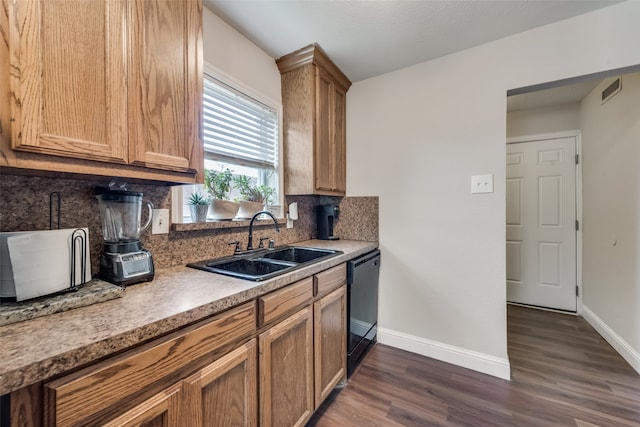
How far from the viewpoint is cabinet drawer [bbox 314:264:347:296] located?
4.67 ft

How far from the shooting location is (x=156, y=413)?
2.35 ft

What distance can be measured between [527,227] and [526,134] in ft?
3.71

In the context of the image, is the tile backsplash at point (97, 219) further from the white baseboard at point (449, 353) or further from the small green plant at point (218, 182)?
the white baseboard at point (449, 353)

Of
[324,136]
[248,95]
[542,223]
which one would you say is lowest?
[542,223]

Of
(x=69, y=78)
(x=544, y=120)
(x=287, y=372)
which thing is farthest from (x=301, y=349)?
(x=544, y=120)

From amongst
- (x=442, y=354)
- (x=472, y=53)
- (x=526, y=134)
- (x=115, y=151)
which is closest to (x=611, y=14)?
(x=472, y=53)

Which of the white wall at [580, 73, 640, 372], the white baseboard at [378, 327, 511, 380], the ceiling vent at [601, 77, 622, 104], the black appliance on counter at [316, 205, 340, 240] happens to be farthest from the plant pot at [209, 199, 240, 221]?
the ceiling vent at [601, 77, 622, 104]

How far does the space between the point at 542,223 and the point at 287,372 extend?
11.2 ft

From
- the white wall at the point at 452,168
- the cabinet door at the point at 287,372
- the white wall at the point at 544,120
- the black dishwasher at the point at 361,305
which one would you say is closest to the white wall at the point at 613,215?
the white wall at the point at 544,120

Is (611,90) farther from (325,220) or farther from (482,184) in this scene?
(325,220)

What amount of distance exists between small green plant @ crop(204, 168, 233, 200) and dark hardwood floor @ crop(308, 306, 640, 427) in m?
1.46

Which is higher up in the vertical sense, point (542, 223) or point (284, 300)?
point (542, 223)

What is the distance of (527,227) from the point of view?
3.14m

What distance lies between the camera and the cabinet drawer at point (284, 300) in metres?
1.07
